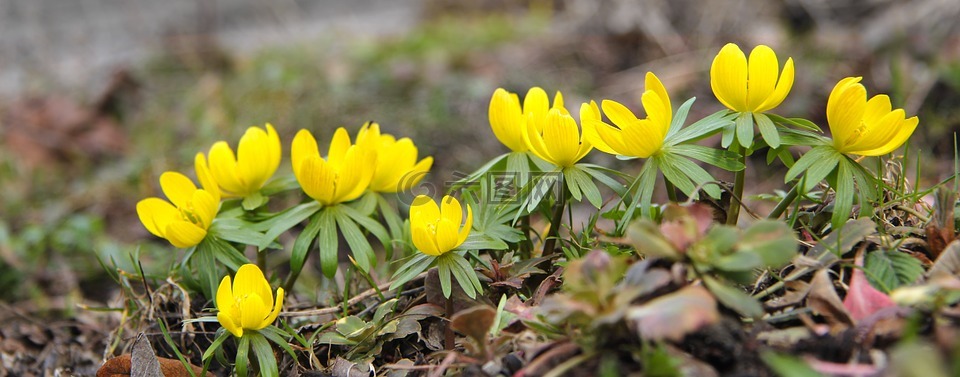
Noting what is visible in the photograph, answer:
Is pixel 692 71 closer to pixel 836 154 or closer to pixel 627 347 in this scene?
pixel 836 154

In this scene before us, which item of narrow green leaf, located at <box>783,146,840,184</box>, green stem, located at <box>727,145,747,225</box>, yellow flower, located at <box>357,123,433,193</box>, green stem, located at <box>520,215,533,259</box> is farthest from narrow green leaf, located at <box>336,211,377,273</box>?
narrow green leaf, located at <box>783,146,840,184</box>

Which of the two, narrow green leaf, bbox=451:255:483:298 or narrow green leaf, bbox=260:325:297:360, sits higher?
narrow green leaf, bbox=451:255:483:298

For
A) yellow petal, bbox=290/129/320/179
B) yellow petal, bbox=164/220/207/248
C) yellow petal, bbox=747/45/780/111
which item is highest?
yellow petal, bbox=747/45/780/111

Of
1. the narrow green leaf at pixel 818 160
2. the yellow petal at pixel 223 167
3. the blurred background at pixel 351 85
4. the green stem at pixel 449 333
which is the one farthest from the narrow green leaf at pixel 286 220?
the blurred background at pixel 351 85

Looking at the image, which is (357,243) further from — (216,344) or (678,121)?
(678,121)

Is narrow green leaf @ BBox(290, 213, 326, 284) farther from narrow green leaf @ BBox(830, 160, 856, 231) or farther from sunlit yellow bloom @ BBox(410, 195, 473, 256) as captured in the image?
narrow green leaf @ BBox(830, 160, 856, 231)

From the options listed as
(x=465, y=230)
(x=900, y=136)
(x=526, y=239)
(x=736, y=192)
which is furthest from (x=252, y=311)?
(x=900, y=136)

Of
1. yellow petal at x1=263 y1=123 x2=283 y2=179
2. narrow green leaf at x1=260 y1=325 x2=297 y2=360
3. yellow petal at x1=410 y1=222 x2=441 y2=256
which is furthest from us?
yellow petal at x1=263 y1=123 x2=283 y2=179
